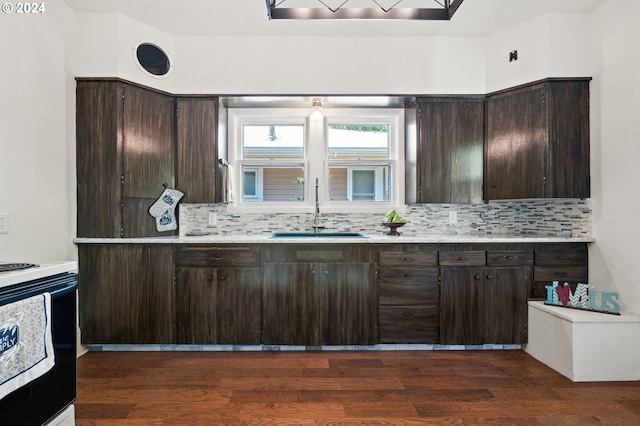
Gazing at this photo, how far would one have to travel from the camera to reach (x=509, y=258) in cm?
281

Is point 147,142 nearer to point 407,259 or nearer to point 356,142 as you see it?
point 356,142

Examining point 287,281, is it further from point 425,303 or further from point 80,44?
point 80,44

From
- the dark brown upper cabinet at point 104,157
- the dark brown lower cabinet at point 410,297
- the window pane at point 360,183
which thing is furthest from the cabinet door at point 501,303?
the dark brown upper cabinet at point 104,157

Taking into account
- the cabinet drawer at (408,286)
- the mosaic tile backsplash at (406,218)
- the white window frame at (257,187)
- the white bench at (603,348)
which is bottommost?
the white bench at (603,348)

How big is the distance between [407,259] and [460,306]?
59 cm

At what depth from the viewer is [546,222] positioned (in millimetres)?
3197

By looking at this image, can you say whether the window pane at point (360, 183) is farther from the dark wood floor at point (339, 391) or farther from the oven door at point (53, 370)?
the oven door at point (53, 370)

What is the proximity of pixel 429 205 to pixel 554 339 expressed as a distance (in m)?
1.52

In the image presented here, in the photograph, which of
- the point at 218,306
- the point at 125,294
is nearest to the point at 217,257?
the point at 218,306

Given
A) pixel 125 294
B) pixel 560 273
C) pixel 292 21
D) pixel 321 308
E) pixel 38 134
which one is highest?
pixel 292 21

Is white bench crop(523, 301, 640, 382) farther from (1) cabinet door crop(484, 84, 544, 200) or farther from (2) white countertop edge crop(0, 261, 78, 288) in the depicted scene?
(2) white countertop edge crop(0, 261, 78, 288)

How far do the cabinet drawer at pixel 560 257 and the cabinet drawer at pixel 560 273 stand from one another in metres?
0.03

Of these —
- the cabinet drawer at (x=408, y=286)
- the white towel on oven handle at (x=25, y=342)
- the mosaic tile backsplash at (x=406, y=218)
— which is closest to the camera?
the white towel on oven handle at (x=25, y=342)

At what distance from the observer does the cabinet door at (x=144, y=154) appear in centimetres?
285
